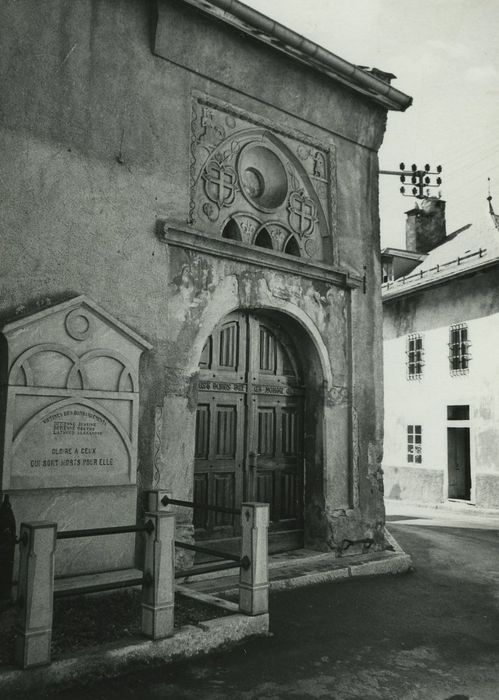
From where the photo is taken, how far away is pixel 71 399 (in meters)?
5.71

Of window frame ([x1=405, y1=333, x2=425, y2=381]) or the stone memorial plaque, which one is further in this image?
window frame ([x1=405, y1=333, x2=425, y2=381])

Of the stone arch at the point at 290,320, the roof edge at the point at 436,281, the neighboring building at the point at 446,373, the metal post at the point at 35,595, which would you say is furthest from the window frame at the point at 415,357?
the metal post at the point at 35,595

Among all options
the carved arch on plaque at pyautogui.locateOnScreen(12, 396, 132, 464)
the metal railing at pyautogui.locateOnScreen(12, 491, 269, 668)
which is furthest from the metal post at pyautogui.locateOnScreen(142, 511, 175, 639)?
the carved arch on plaque at pyautogui.locateOnScreen(12, 396, 132, 464)

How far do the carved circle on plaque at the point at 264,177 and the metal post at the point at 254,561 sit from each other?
4.18 m

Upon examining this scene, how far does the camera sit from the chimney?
22.7 m

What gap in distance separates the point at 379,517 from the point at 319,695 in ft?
15.0

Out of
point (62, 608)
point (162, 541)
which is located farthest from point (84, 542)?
point (162, 541)

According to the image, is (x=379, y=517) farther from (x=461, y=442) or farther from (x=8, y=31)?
(x=461, y=442)

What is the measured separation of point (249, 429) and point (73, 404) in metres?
2.57

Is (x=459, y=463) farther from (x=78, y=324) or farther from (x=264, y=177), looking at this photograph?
(x=78, y=324)

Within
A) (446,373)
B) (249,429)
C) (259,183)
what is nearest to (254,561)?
(249,429)

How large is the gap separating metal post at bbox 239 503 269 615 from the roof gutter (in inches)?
218

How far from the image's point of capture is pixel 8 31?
19.1 feet

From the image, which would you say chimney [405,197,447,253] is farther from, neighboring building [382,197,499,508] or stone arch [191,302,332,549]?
stone arch [191,302,332,549]
